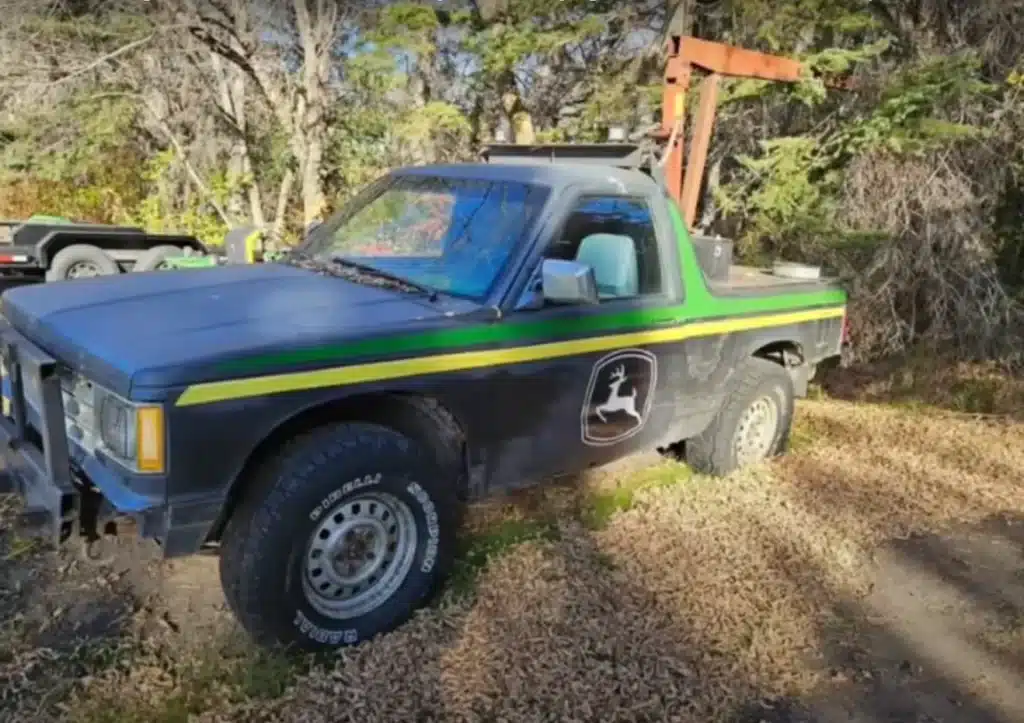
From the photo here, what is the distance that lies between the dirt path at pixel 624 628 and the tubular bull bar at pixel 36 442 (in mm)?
570

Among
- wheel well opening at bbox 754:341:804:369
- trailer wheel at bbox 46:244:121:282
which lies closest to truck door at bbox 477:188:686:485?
wheel well opening at bbox 754:341:804:369

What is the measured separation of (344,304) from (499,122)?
9101 mm

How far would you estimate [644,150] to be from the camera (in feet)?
17.1

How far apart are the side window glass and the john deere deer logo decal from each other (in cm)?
32

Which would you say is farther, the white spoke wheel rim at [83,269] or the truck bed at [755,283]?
the white spoke wheel rim at [83,269]

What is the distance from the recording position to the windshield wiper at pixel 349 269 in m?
4.00

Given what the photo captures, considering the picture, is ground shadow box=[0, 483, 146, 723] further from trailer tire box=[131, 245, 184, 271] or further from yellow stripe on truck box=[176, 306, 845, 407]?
trailer tire box=[131, 245, 184, 271]

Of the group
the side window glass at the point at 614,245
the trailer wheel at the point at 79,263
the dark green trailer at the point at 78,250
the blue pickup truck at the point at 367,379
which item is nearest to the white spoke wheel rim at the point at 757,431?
the blue pickup truck at the point at 367,379

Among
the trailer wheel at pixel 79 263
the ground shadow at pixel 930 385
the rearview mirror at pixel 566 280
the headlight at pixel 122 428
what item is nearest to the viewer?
the headlight at pixel 122 428

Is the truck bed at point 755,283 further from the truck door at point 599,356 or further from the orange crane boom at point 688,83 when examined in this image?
the orange crane boom at point 688,83

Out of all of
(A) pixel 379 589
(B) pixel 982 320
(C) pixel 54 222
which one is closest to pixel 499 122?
(C) pixel 54 222

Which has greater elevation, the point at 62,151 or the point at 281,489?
the point at 62,151

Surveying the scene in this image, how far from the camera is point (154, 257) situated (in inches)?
376

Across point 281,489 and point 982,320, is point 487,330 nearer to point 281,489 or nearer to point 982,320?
point 281,489
